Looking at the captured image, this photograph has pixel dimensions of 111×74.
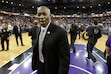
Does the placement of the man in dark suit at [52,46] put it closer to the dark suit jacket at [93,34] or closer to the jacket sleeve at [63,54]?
the jacket sleeve at [63,54]

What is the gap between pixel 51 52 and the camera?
94.3 inches

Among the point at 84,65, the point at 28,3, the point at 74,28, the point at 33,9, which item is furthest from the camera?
the point at 33,9

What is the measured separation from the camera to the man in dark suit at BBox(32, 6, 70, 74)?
2.35 metres

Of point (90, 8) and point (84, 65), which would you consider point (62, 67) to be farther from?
point (90, 8)

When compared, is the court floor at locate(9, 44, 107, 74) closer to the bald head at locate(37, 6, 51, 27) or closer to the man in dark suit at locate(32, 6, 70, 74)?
the man in dark suit at locate(32, 6, 70, 74)

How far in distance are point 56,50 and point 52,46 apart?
94 mm

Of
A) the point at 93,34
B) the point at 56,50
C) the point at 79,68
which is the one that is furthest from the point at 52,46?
the point at 79,68

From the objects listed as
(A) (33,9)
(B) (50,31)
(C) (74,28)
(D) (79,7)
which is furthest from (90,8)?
(B) (50,31)

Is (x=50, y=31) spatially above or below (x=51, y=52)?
above

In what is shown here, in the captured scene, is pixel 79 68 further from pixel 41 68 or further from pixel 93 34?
pixel 41 68

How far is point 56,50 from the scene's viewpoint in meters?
2.40

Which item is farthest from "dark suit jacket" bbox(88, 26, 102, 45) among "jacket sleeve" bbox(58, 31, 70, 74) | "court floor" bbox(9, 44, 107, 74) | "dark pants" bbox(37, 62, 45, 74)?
"jacket sleeve" bbox(58, 31, 70, 74)

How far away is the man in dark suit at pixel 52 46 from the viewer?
2.35 meters

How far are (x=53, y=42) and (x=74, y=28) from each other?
Result: 272 inches
